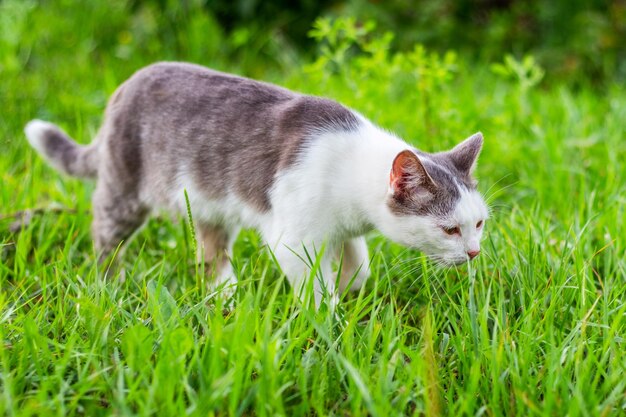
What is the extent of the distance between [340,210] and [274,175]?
11.6 inches

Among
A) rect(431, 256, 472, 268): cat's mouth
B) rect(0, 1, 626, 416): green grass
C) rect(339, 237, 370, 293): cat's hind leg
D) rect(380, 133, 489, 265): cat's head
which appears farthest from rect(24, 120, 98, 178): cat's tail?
rect(431, 256, 472, 268): cat's mouth

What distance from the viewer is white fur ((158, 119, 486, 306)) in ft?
8.87

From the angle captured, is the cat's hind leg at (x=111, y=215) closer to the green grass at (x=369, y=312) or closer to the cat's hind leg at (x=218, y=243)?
the green grass at (x=369, y=312)

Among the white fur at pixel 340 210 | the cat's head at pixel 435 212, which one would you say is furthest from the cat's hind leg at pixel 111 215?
the cat's head at pixel 435 212

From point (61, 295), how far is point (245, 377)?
2.95 ft

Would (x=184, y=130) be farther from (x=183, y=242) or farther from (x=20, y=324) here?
(x=20, y=324)

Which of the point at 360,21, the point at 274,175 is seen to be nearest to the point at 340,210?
the point at 274,175

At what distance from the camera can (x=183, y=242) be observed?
331 cm

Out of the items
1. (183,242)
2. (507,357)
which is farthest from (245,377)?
(183,242)

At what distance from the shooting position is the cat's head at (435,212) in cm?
264

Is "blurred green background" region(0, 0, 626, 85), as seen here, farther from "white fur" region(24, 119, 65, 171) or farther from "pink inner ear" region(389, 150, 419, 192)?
"pink inner ear" region(389, 150, 419, 192)

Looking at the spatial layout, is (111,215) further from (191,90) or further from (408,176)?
(408,176)

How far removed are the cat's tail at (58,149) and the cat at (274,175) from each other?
1cm

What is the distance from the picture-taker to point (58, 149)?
366 centimetres
